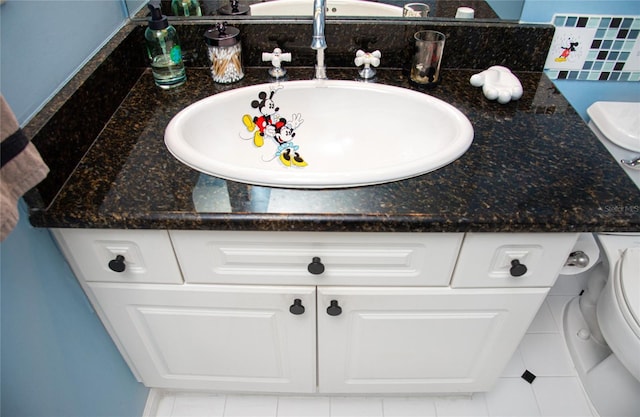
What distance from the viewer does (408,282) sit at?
0.82 metres

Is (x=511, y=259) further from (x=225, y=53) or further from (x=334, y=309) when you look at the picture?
(x=225, y=53)

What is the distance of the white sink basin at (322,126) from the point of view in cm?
90

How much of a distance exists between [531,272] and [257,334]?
2.02ft

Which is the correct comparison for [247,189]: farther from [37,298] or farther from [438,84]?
[438,84]

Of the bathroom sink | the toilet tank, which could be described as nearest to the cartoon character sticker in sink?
the bathroom sink

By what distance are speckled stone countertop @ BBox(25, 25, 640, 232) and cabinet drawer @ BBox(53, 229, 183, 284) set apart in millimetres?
68

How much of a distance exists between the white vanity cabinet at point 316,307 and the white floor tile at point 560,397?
0.95ft

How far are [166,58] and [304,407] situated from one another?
3.56 ft

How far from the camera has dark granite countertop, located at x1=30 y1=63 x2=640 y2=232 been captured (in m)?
0.67

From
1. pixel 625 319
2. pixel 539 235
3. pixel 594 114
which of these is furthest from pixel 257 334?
pixel 594 114

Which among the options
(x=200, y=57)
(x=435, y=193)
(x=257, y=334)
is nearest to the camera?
(x=435, y=193)

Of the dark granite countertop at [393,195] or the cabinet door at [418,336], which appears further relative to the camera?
the cabinet door at [418,336]

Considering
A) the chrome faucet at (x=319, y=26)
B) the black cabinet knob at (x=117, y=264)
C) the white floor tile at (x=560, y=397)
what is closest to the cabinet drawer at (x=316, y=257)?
the black cabinet knob at (x=117, y=264)

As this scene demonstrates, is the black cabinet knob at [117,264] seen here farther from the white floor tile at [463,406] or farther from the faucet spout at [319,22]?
the white floor tile at [463,406]
